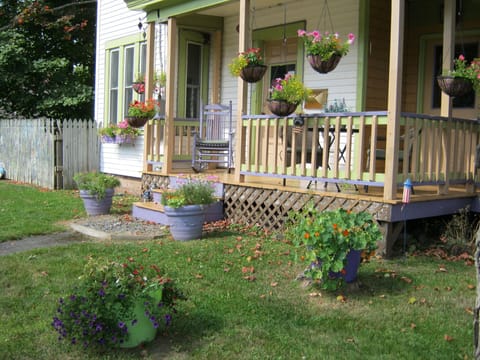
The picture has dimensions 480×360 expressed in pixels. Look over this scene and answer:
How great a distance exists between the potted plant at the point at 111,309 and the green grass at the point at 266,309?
14 cm

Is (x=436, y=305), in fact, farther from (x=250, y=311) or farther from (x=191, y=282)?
(x=191, y=282)

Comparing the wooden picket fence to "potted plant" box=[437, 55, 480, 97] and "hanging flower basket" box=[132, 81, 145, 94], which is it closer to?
"hanging flower basket" box=[132, 81, 145, 94]

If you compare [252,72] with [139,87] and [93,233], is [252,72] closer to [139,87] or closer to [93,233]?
[93,233]

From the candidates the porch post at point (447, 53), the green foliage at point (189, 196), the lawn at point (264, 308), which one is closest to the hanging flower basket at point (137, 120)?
the green foliage at point (189, 196)

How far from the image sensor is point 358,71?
7.89 m

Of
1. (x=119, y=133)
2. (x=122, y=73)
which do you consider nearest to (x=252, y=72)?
(x=119, y=133)

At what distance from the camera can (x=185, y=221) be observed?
6453mm

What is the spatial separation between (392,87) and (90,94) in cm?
1264

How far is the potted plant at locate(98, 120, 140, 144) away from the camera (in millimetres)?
11055

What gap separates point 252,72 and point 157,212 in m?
2.22

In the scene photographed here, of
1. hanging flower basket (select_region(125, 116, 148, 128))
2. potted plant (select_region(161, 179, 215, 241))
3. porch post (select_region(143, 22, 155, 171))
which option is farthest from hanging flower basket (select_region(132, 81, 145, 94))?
potted plant (select_region(161, 179, 215, 241))

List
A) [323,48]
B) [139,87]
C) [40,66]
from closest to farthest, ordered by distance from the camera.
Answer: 1. [323,48]
2. [139,87]
3. [40,66]

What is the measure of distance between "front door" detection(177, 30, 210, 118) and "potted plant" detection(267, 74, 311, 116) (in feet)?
13.0

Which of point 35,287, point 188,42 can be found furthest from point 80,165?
point 35,287
